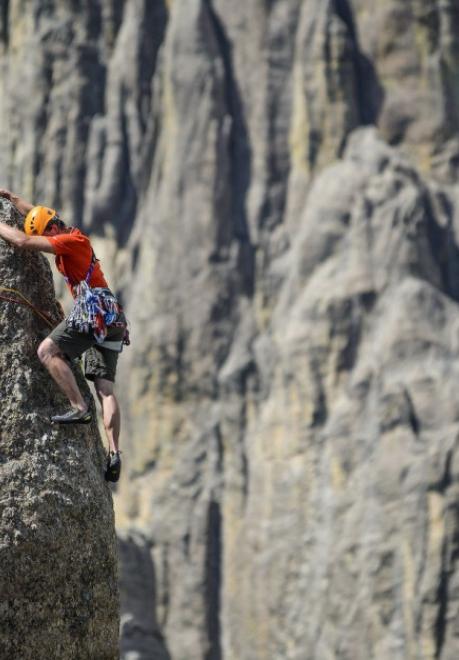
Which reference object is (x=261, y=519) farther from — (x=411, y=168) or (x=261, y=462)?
(x=411, y=168)

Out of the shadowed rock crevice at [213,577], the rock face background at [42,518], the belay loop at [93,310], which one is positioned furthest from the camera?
the shadowed rock crevice at [213,577]

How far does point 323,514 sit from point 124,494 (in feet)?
23.1

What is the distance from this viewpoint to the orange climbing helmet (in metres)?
10.4

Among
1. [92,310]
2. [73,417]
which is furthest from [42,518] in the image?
[92,310]

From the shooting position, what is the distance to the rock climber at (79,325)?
33.1 ft

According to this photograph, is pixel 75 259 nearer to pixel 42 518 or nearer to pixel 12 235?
pixel 12 235

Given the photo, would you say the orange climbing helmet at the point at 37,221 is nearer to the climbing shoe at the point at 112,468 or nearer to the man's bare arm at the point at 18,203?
the man's bare arm at the point at 18,203

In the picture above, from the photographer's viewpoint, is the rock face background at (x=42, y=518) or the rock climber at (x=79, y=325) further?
the rock climber at (x=79, y=325)

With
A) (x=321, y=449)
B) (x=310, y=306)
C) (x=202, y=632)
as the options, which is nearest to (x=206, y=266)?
(x=310, y=306)

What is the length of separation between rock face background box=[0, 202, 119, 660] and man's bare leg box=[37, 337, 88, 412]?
0.09 meters

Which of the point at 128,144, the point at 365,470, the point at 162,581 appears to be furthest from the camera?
the point at 128,144

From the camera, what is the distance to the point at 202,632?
4338 cm

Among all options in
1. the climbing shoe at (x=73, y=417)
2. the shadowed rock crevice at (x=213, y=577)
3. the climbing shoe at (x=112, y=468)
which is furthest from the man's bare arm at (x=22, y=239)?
the shadowed rock crevice at (x=213, y=577)

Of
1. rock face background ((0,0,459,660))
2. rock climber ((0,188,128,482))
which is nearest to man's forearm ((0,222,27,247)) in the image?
rock climber ((0,188,128,482))
